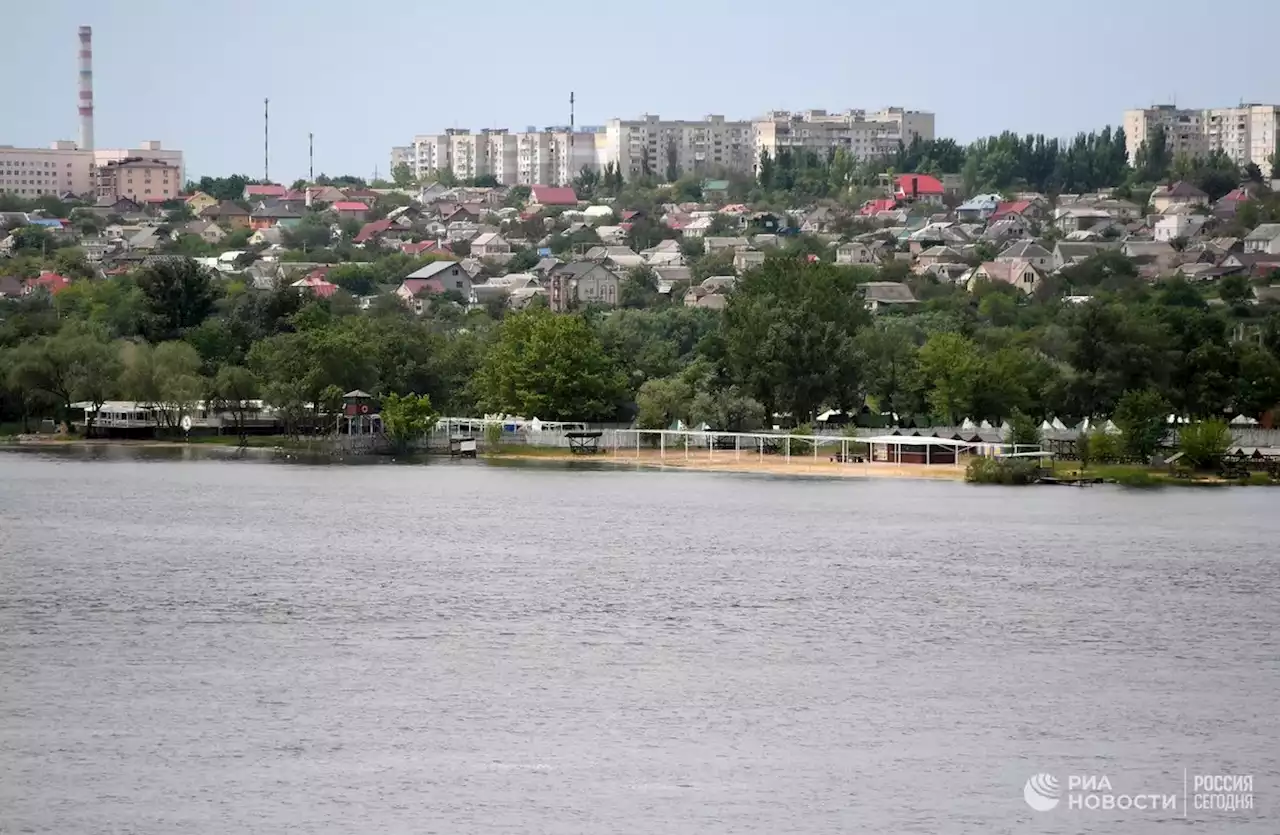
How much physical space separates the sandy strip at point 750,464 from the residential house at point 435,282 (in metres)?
47.2

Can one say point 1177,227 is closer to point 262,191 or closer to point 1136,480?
point 262,191

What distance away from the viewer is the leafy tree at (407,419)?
57375 mm

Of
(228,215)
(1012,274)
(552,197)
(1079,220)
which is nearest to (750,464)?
(1012,274)

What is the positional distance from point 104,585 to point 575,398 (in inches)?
1094

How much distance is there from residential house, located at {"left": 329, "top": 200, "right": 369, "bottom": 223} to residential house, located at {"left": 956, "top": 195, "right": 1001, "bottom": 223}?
46.5 m

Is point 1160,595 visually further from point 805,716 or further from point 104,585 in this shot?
point 104,585

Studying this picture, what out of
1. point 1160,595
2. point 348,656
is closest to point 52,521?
point 348,656

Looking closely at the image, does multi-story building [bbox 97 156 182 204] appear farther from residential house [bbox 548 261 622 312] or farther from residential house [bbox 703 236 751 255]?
residential house [bbox 548 261 622 312]

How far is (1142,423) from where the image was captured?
48.8 meters

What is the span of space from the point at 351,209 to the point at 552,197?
16.9 m

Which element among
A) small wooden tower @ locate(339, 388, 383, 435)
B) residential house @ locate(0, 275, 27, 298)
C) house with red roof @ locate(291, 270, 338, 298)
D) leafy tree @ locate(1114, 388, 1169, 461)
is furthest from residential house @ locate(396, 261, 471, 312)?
leafy tree @ locate(1114, 388, 1169, 461)

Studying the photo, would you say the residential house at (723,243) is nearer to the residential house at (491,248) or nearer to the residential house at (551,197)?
the residential house at (491,248)

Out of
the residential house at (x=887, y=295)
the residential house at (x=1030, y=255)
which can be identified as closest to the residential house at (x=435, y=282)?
the residential house at (x=887, y=295)

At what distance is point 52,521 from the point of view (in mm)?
38719
